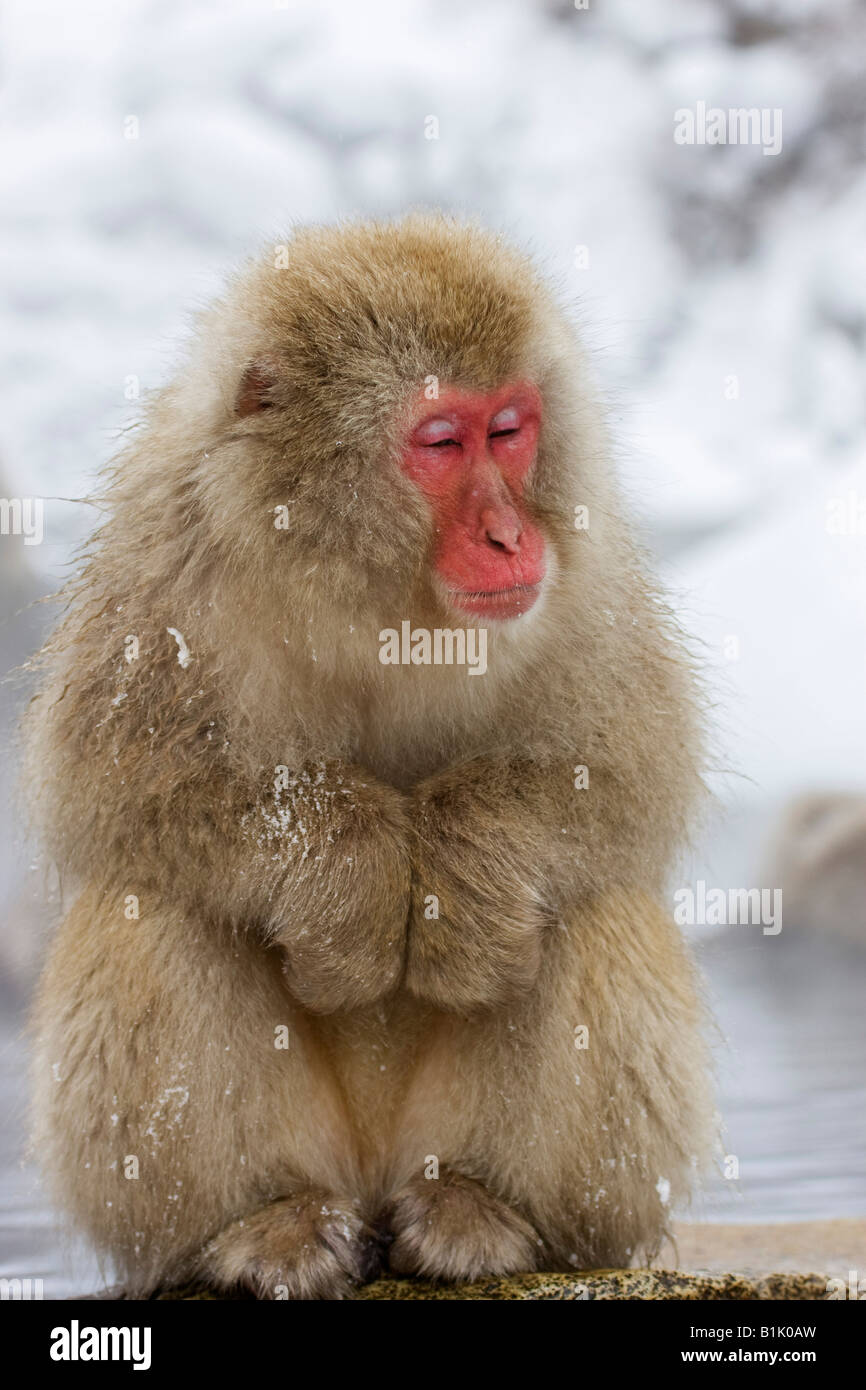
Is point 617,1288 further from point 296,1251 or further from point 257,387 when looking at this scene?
point 257,387

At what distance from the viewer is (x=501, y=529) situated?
3.19 metres

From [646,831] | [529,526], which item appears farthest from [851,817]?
[529,526]

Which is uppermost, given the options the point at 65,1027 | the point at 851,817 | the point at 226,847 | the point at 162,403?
the point at 162,403

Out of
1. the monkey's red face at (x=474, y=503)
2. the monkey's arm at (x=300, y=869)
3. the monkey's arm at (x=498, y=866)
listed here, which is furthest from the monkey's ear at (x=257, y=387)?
the monkey's arm at (x=498, y=866)

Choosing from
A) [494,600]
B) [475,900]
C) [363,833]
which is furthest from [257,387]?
[475,900]

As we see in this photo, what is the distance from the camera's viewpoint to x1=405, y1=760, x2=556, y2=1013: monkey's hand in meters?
3.29

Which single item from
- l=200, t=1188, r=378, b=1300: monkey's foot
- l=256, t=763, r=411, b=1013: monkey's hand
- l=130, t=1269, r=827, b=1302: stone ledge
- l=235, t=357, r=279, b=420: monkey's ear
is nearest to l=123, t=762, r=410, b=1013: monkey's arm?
l=256, t=763, r=411, b=1013: monkey's hand

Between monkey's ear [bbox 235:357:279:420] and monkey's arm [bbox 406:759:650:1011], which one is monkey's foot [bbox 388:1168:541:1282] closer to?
monkey's arm [bbox 406:759:650:1011]

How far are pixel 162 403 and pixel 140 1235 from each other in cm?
197

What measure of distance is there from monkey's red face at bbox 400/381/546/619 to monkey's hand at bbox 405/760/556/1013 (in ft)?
1.53

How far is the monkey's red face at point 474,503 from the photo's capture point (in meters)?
3.20

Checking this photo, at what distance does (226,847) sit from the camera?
3301 mm

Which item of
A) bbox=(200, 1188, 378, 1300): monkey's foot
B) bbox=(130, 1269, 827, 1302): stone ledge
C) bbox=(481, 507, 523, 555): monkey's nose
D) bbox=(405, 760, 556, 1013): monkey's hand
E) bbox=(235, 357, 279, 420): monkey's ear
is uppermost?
bbox=(235, 357, 279, 420): monkey's ear
